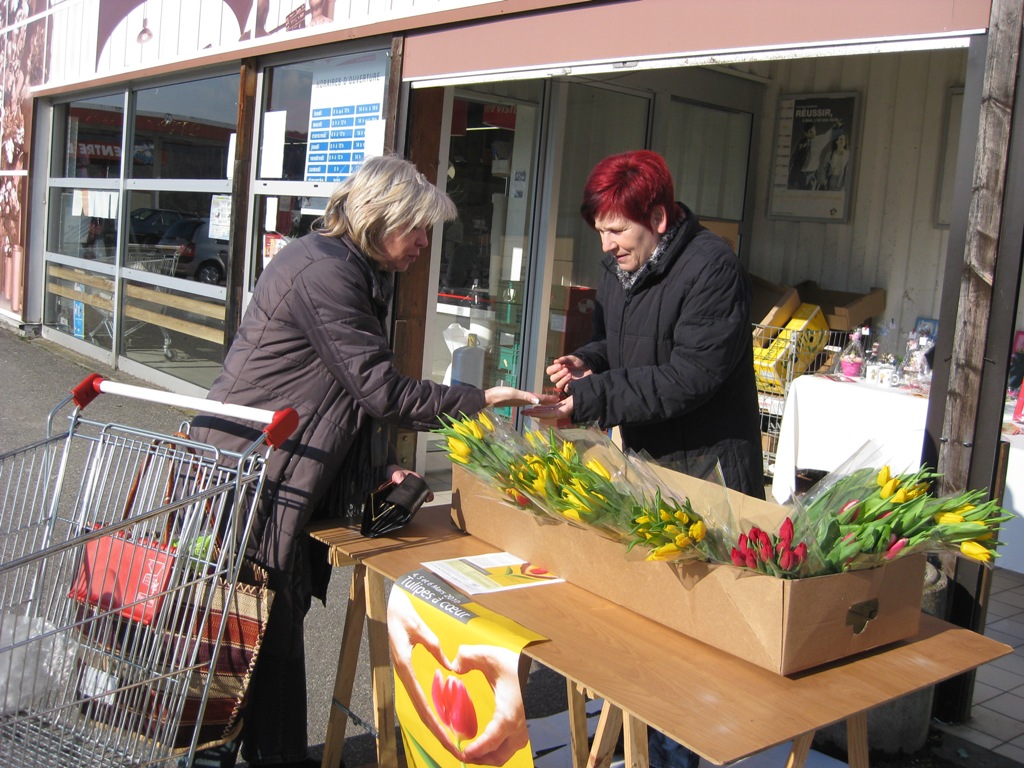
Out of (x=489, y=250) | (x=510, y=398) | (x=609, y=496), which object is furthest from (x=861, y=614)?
(x=489, y=250)

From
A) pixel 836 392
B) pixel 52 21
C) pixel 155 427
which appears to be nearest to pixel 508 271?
pixel 836 392

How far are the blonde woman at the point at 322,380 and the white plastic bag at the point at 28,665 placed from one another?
54 cm

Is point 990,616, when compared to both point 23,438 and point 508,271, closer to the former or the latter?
point 508,271

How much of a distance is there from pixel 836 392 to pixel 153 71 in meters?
6.42

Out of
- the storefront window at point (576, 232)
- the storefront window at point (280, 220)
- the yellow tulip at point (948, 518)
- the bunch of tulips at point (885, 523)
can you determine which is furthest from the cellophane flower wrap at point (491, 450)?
the storefront window at point (280, 220)

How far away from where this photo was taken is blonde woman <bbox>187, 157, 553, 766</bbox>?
255 centimetres

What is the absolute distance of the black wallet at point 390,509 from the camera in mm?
2570

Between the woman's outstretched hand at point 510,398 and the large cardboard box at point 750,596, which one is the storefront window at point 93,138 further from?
the large cardboard box at point 750,596

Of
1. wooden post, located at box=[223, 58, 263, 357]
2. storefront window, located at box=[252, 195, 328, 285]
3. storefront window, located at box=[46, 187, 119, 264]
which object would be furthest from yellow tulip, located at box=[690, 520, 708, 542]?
storefront window, located at box=[46, 187, 119, 264]

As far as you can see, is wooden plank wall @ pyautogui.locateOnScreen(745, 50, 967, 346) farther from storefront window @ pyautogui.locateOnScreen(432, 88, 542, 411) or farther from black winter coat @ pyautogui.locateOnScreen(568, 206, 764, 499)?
black winter coat @ pyautogui.locateOnScreen(568, 206, 764, 499)

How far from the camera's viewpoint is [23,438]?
22.9 feet

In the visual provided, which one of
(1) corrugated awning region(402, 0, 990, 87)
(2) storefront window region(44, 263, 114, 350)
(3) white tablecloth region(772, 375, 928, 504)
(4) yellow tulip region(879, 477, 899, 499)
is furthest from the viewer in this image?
(2) storefront window region(44, 263, 114, 350)

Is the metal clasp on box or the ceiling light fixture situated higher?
the ceiling light fixture

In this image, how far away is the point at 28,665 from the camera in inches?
87.7
